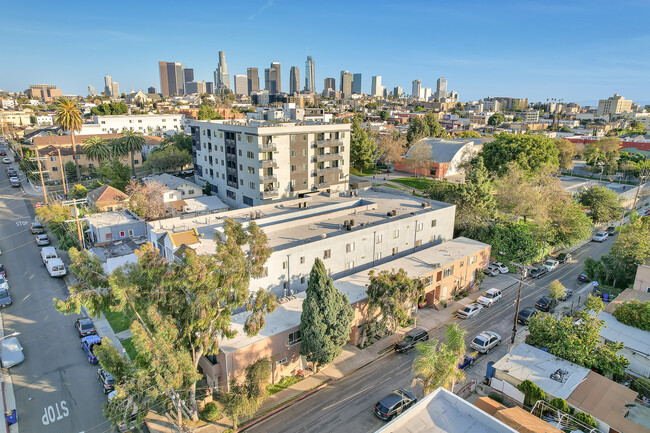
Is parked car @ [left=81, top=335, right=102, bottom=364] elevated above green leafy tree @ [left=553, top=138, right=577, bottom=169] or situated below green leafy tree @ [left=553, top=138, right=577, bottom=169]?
below

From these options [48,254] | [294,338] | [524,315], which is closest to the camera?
[294,338]

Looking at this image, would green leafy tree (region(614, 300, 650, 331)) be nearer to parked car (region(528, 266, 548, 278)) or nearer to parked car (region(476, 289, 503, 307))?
parked car (region(476, 289, 503, 307))

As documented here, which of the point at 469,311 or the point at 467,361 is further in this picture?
the point at 469,311

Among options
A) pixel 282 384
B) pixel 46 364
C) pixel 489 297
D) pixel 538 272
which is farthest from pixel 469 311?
pixel 46 364

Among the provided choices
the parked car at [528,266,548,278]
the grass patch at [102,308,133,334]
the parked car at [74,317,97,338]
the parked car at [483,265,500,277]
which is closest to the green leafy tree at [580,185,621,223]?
the parked car at [528,266,548,278]

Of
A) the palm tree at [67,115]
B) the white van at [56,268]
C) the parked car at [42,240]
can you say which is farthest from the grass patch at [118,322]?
the palm tree at [67,115]

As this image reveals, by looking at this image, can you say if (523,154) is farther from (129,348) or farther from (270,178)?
(129,348)
